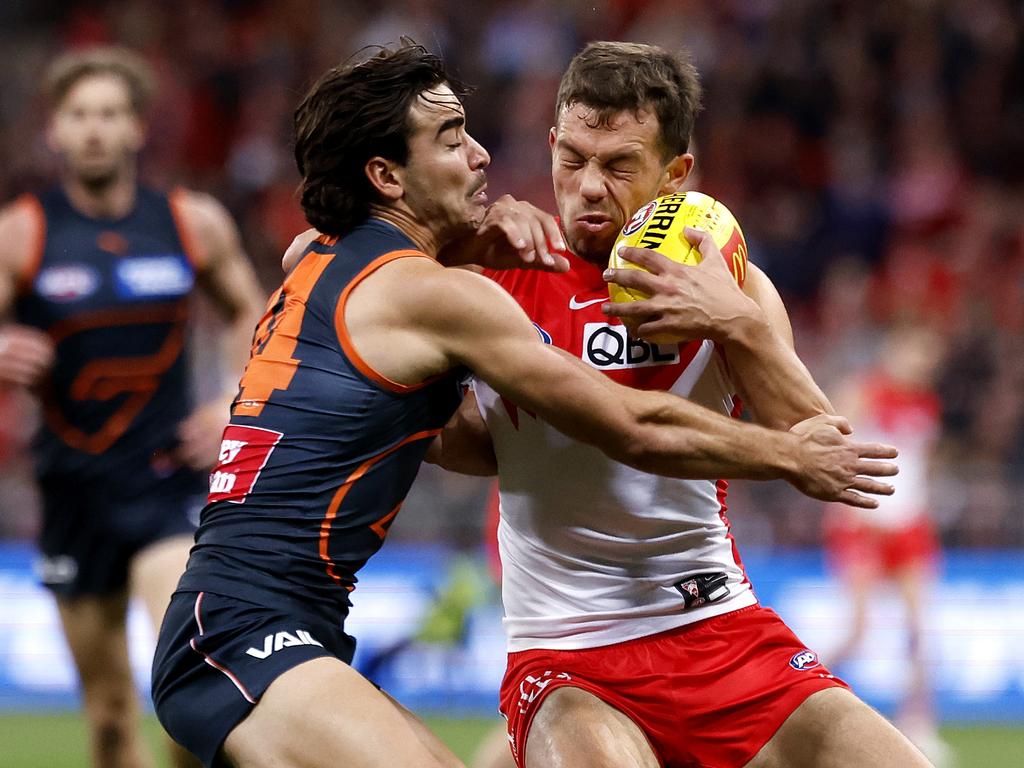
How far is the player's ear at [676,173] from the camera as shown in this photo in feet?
14.6

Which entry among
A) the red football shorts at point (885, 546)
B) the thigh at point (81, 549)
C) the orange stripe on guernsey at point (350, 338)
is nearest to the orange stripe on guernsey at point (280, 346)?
the orange stripe on guernsey at point (350, 338)

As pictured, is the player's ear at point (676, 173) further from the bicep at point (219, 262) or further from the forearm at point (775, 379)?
the bicep at point (219, 262)

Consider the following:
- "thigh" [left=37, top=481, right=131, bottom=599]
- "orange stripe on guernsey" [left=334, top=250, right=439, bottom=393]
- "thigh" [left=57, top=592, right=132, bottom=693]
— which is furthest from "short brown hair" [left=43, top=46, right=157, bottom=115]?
"orange stripe on guernsey" [left=334, top=250, right=439, bottom=393]

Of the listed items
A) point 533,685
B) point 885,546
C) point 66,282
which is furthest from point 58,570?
point 885,546

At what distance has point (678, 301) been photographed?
3904 millimetres

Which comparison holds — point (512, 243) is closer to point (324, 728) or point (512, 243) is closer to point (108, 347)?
point (324, 728)

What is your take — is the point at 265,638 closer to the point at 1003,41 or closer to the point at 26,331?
the point at 26,331

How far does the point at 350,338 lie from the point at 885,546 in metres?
7.57

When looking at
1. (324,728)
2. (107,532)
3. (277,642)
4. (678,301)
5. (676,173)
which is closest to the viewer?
(324,728)

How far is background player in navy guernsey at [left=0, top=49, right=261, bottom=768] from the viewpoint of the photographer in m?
6.41

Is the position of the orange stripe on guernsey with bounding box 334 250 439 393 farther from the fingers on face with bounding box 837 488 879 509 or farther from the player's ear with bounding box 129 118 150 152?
the player's ear with bounding box 129 118 150 152

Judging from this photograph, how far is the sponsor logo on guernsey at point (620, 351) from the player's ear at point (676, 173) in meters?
0.47

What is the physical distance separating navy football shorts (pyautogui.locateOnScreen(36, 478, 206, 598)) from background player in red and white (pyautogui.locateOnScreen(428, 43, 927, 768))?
2.38 m

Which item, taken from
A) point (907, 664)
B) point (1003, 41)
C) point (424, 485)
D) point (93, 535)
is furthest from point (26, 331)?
point (1003, 41)
